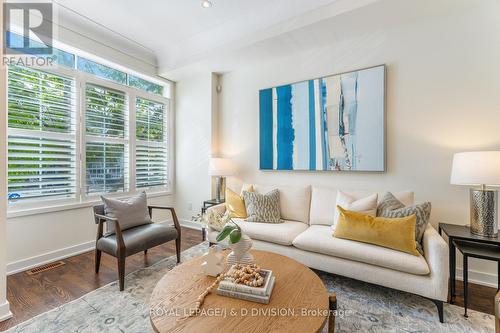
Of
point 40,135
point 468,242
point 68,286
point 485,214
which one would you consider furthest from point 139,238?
point 485,214

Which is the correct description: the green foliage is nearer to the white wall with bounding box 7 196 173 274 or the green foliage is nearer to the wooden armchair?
the wooden armchair

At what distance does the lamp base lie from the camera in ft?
6.29

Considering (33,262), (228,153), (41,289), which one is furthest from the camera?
(228,153)

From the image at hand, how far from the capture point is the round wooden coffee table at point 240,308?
1089 mm

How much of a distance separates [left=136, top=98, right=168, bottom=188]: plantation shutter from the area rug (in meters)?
2.04

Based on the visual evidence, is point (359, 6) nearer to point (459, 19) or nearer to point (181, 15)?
point (459, 19)

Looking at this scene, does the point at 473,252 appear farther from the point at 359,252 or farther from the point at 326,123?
the point at 326,123

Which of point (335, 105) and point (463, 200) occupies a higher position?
point (335, 105)

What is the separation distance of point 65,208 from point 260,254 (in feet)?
8.32

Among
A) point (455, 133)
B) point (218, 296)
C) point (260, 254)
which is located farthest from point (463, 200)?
point (218, 296)

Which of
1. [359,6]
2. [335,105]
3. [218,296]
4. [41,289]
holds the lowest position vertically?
[41,289]

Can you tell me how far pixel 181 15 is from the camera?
2852 mm

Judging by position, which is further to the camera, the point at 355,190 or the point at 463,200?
the point at 355,190

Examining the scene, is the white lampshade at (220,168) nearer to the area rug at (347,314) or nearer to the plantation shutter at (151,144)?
the plantation shutter at (151,144)
